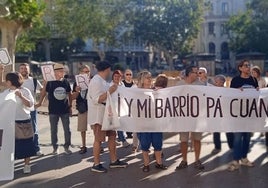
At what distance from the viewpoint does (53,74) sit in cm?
822

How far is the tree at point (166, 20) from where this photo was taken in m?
49.0

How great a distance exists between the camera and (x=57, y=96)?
8164 millimetres

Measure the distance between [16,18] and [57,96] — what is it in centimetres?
1071

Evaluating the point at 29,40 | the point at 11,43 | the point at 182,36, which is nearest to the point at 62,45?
the point at 29,40

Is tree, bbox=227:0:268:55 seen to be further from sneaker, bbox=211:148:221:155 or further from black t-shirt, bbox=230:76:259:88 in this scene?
black t-shirt, bbox=230:76:259:88

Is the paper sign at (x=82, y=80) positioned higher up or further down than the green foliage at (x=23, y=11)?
further down

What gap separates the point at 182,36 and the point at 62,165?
1759 inches

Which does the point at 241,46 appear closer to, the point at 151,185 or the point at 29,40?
the point at 29,40

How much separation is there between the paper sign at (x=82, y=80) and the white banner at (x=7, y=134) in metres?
2.14

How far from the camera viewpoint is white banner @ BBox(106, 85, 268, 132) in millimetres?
7180

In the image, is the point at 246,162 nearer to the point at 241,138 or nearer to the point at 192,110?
the point at 241,138

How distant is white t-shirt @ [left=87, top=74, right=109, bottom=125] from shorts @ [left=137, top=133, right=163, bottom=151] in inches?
29.8

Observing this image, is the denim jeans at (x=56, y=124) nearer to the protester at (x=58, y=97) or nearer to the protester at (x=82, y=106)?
the protester at (x=58, y=97)

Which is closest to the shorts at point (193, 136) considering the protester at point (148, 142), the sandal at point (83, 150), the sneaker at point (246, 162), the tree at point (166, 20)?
the protester at point (148, 142)
